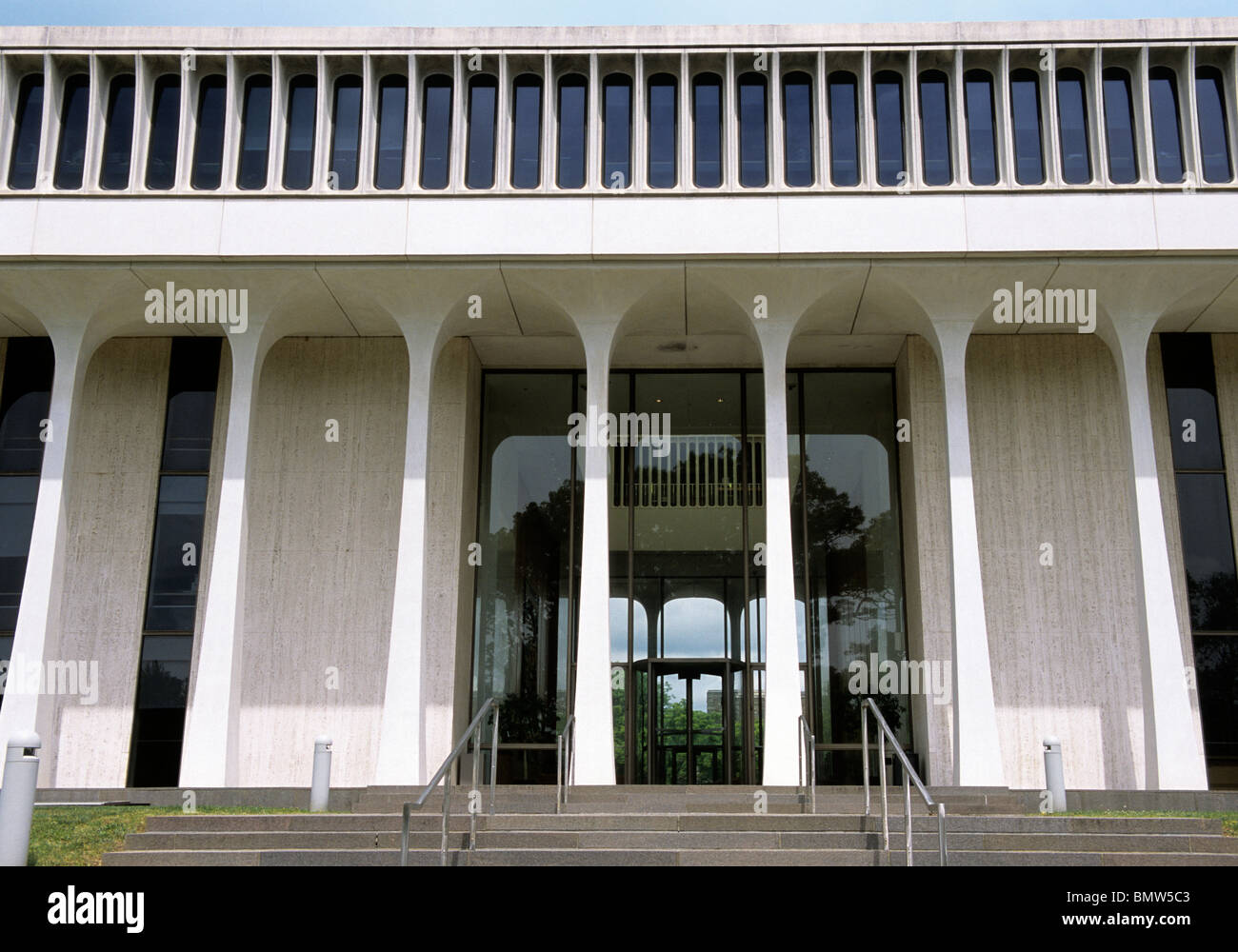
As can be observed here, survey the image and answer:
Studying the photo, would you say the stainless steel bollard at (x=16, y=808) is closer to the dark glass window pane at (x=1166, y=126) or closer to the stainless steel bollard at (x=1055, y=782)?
the stainless steel bollard at (x=1055, y=782)

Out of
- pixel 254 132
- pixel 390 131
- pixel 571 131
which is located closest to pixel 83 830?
pixel 254 132

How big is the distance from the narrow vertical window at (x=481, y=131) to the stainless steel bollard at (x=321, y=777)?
8.48m

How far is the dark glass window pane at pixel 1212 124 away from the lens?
16.9 metres

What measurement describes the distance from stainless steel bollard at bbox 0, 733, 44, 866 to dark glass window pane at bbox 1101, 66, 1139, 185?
51.0 feet

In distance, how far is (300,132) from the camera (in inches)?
701

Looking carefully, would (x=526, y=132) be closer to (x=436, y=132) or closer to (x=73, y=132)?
(x=436, y=132)

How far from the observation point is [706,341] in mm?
18953

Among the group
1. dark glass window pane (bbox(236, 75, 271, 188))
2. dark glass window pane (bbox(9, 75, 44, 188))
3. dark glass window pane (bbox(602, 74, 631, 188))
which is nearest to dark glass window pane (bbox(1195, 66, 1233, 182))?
dark glass window pane (bbox(602, 74, 631, 188))

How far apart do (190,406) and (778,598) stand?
32.0ft

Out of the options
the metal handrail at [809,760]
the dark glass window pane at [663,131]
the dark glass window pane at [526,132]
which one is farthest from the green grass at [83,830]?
the dark glass window pane at [663,131]

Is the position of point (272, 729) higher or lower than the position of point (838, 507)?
lower

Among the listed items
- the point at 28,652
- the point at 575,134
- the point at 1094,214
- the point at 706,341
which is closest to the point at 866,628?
the point at 706,341
